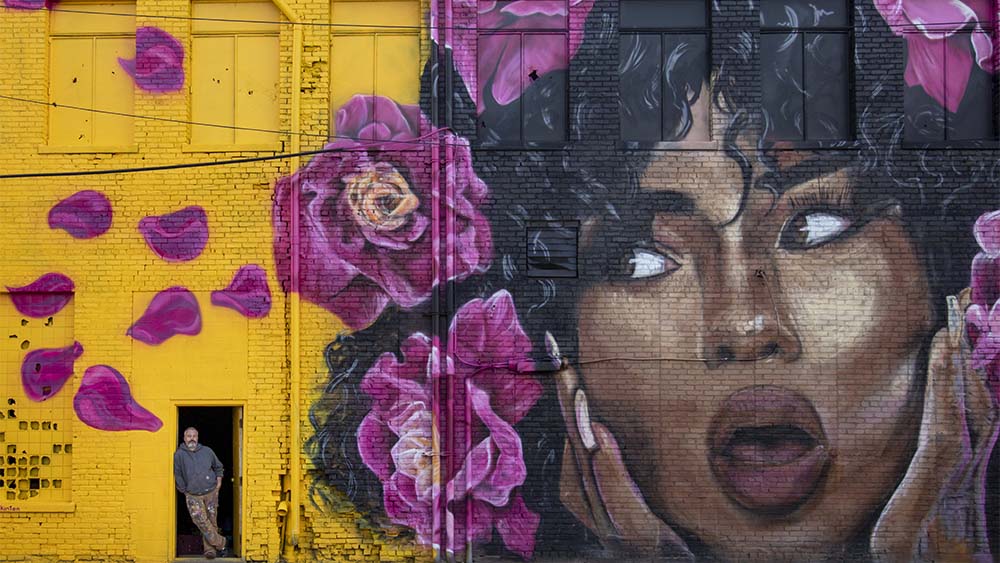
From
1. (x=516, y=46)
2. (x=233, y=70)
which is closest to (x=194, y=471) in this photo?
(x=233, y=70)

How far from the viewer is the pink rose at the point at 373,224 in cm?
1077

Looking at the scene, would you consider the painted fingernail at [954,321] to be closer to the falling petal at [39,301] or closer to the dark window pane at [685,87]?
the dark window pane at [685,87]

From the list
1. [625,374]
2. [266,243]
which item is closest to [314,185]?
Result: [266,243]

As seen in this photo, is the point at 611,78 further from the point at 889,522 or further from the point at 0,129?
the point at 0,129

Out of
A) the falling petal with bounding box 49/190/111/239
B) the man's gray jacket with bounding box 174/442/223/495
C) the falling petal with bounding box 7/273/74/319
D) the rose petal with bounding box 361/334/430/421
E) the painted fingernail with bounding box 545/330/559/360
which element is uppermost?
the falling petal with bounding box 49/190/111/239

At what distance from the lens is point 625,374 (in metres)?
10.6

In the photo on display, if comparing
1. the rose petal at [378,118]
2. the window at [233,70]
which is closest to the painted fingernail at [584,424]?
the rose petal at [378,118]

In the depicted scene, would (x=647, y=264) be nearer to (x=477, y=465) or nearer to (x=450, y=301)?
(x=450, y=301)

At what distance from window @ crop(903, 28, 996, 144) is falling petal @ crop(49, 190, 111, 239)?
8752 millimetres

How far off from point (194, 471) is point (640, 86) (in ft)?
A: 20.7

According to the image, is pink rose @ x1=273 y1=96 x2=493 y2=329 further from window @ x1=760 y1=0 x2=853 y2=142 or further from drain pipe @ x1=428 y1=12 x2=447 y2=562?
window @ x1=760 y1=0 x2=853 y2=142

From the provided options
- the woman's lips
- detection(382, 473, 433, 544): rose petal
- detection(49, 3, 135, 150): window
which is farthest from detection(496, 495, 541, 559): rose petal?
detection(49, 3, 135, 150): window

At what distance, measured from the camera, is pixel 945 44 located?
10828 mm

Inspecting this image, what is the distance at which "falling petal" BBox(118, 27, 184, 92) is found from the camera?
11.0 meters
